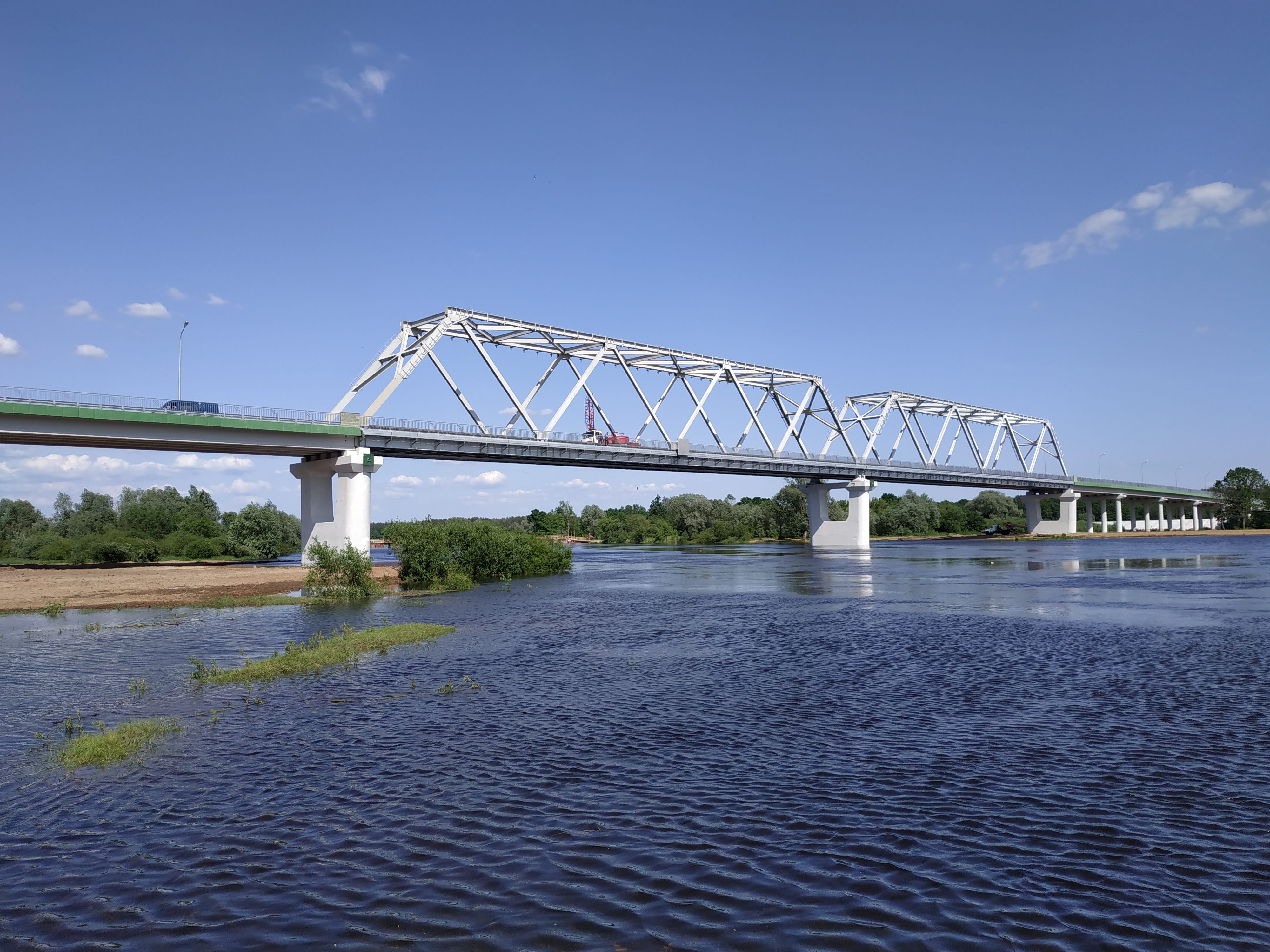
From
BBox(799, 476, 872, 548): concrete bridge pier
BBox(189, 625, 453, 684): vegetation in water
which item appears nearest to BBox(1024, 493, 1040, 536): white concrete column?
BBox(799, 476, 872, 548): concrete bridge pier

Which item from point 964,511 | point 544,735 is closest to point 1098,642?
point 544,735

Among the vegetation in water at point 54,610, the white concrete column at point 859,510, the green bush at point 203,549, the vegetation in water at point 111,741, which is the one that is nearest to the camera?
the vegetation in water at point 111,741

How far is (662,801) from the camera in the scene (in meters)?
11.5

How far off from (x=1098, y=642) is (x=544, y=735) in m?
20.0

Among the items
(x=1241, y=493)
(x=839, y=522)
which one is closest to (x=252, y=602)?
(x=839, y=522)

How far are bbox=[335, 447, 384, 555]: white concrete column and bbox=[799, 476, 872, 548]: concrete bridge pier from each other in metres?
73.1

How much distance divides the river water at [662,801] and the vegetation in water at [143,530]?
6351 centimetres

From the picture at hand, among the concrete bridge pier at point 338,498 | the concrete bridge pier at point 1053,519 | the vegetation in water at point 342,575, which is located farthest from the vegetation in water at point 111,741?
the concrete bridge pier at point 1053,519

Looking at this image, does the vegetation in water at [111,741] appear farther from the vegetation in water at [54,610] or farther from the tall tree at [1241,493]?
the tall tree at [1241,493]

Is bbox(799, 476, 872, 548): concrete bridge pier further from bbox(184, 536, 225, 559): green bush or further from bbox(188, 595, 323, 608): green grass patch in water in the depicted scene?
bbox(188, 595, 323, 608): green grass patch in water

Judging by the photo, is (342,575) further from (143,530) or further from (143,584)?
(143,530)

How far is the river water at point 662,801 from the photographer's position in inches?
316

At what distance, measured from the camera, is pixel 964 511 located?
6860 inches

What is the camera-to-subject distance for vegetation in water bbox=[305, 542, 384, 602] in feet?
142
